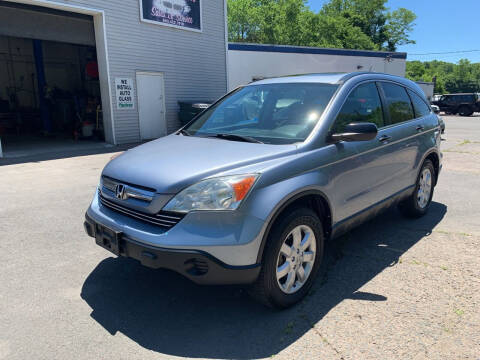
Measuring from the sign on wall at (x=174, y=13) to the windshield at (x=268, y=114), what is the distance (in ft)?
33.4

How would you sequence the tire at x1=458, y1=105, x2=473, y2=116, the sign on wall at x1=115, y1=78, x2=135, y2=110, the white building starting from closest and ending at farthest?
the white building < the sign on wall at x1=115, y1=78, x2=135, y2=110 < the tire at x1=458, y1=105, x2=473, y2=116

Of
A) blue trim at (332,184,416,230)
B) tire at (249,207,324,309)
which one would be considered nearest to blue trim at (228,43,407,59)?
blue trim at (332,184,416,230)

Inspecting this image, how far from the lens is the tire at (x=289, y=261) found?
2.64 m

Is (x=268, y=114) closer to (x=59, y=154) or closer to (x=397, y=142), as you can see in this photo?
(x=397, y=142)

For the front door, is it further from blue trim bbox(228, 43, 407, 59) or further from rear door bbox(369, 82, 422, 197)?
rear door bbox(369, 82, 422, 197)

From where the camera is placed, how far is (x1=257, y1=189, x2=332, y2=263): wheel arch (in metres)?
2.58

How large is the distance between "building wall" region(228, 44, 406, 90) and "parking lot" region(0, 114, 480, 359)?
12.3 metres

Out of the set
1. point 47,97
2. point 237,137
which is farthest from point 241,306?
point 47,97

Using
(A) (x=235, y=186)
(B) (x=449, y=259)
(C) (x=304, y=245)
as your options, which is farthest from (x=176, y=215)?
(B) (x=449, y=259)

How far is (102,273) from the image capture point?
3.50 metres

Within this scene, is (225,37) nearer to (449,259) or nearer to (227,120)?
(227,120)

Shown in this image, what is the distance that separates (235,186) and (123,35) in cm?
1147

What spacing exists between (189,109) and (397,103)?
10216mm

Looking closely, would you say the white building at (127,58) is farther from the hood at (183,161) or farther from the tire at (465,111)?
the tire at (465,111)
